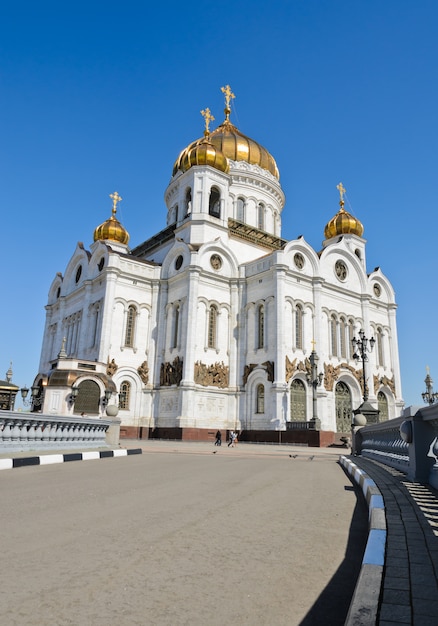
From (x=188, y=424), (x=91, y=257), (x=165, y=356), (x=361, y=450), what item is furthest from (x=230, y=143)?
(x=361, y=450)

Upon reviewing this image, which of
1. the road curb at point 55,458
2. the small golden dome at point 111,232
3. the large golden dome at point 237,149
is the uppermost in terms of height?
the large golden dome at point 237,149

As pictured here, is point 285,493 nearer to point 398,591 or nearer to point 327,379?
point 398,591

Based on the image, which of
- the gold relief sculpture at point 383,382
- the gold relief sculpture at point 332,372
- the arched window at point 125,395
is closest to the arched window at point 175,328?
the arched window at point 125,395

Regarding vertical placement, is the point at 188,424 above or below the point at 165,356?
below

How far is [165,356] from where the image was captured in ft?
103

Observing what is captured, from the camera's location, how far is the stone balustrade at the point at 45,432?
10727 millimetres

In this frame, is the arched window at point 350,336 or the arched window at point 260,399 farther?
the arched window at point 350,336

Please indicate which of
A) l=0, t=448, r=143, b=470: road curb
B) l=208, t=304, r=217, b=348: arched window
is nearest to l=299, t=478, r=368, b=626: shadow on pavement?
l=0, t=448, r=143, b=470: road curb

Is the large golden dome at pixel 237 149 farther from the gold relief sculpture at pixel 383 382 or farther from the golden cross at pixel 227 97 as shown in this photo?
the gold relief sculpture at pixel 383 382

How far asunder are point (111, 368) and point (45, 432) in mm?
17964

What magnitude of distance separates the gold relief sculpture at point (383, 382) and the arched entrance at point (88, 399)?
1979 cm

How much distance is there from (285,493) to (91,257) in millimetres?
31558

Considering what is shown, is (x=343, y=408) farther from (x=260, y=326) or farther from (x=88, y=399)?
(x=88, y=399)

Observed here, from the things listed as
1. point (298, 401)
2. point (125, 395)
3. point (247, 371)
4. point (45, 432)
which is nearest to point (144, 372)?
point (125, 395)
